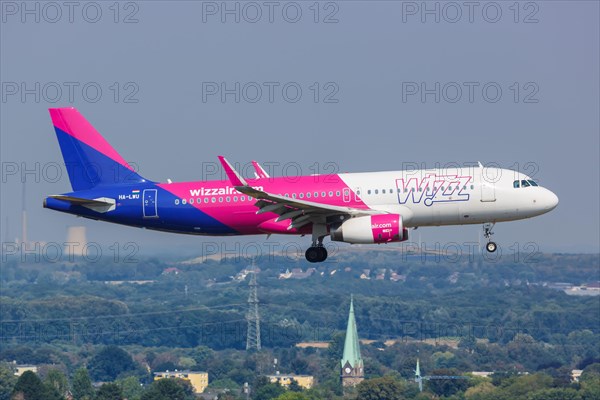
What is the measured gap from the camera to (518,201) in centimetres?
7212

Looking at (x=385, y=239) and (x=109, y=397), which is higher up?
(x=385, y=239)

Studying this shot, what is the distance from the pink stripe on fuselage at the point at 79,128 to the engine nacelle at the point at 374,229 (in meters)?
16.1

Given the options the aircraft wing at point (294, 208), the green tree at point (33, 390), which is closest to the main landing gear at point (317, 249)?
the aircraft wing at point (294, 208)

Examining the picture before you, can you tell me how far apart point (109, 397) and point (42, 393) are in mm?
10627

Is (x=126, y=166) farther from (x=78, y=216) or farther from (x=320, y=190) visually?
(x=320, y=190)

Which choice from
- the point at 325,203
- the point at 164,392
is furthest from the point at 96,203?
the point at 164,392

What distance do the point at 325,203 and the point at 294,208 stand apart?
2263mm

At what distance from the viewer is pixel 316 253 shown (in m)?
74.2

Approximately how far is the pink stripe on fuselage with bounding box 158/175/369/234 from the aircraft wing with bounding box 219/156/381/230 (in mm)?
860

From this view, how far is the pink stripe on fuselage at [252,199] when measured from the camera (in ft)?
237

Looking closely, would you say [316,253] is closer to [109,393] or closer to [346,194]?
[346,194]

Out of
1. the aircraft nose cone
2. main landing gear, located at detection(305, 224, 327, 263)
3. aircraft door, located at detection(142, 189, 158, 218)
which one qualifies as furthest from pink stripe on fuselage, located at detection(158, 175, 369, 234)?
the aircraft nose cone

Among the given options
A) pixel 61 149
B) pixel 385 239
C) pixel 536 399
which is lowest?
pixel 536 399

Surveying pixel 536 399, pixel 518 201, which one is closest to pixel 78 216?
pixel 518 201
